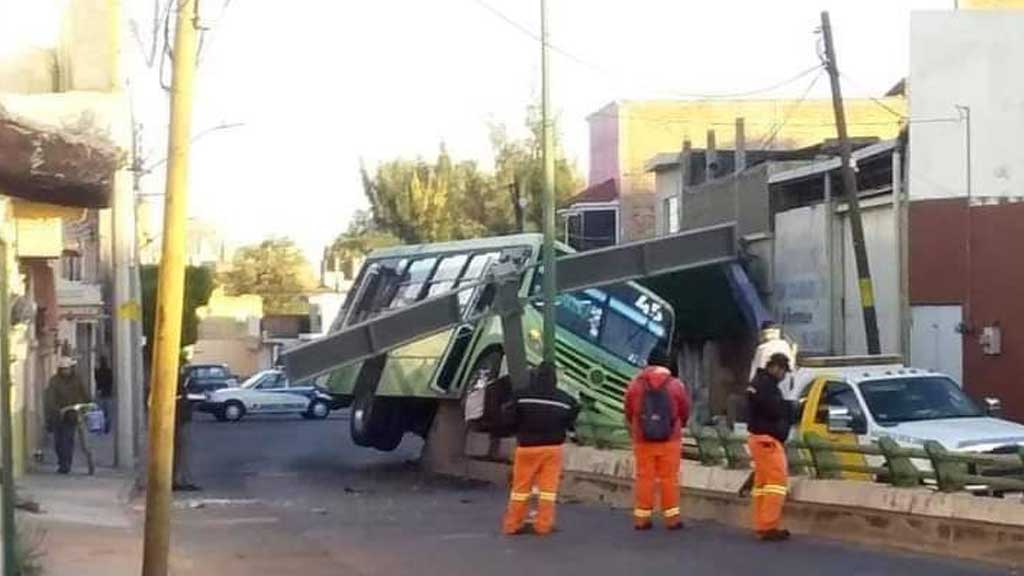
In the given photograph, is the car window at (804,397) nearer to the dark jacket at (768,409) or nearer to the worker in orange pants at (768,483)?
the worker in orange pants at (768,483)

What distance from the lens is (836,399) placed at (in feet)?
68.8

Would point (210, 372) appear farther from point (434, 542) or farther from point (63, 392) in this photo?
point (434, 542)

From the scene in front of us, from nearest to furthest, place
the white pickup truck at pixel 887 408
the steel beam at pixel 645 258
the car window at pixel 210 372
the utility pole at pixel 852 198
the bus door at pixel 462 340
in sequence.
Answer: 1. the white pickup truck at pixel 887 408
2. the steel beam at pixel 645 258
3. the bus door at pixel 462 340
4. the utility pole at pixel 852 198
5. the car window at pixel 210 372

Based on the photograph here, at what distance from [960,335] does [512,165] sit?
38.6 m

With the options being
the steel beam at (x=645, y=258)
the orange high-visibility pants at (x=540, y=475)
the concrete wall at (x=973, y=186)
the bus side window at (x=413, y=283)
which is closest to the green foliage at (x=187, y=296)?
the bus side window at (x=413, y=283)

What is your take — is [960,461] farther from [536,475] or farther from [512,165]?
[512,165]

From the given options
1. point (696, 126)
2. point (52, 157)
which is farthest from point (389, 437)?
point (696, 126)

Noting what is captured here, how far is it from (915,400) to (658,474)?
4221 millimetres

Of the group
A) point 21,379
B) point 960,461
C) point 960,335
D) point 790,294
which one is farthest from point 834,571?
point 790,294

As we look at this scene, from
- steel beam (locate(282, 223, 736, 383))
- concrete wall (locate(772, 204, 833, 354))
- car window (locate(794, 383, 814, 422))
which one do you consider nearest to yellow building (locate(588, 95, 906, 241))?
concrete wall (locate(772, 204, 833, 354))

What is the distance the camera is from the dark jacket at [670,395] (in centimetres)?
1805

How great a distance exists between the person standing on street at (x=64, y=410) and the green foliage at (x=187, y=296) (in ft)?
38.6

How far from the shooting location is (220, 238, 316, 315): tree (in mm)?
114812

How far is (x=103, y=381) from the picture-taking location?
48375 millimetres
